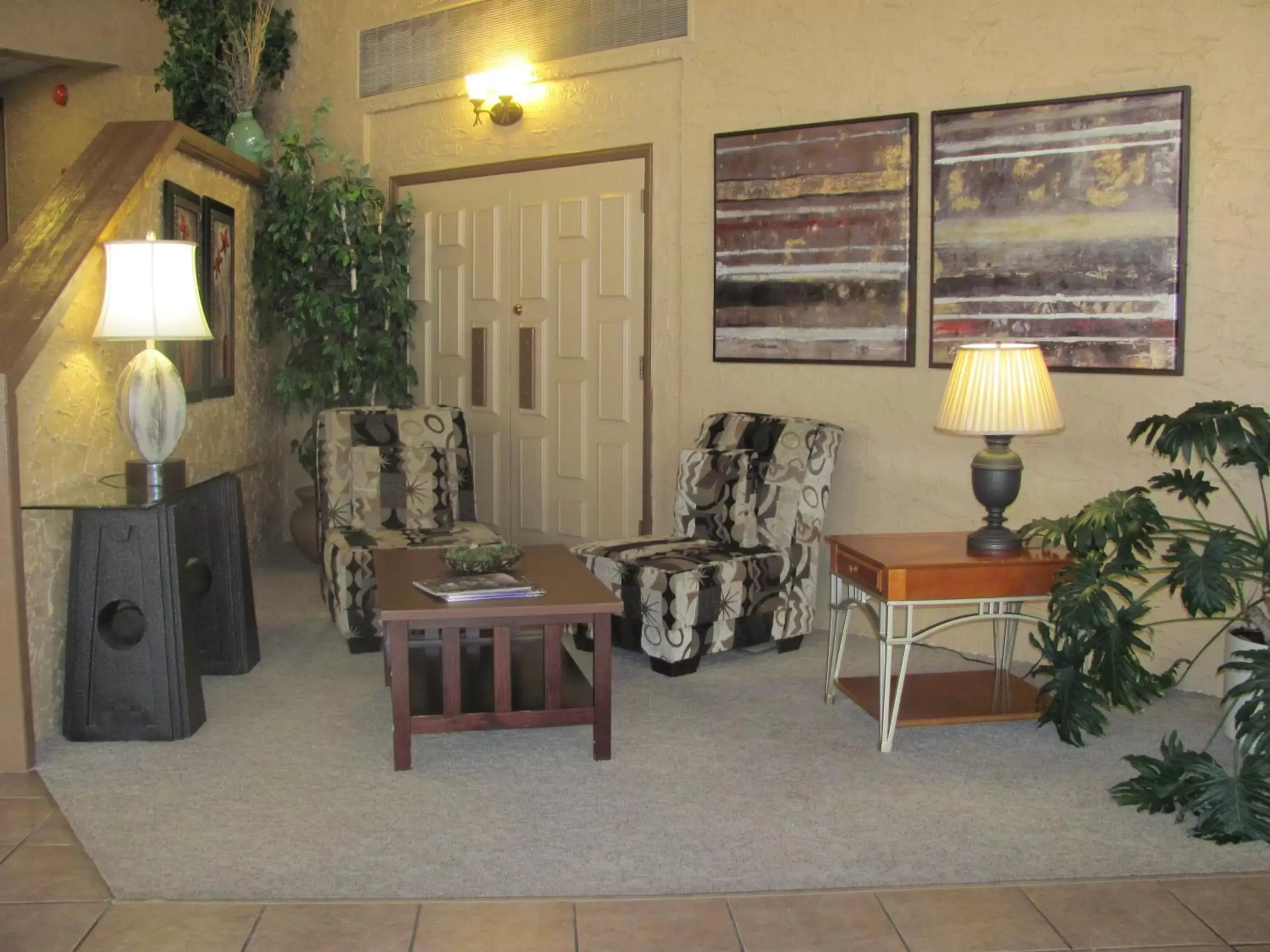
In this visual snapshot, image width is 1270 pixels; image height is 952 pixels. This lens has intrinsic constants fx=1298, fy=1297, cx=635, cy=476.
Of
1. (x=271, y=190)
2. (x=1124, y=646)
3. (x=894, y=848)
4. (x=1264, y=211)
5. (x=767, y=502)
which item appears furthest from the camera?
(x=271, y=190)

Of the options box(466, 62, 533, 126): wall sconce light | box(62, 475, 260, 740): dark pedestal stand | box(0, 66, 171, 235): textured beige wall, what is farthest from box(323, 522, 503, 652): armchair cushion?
box(0, 66, 171, 235): textured beige wall

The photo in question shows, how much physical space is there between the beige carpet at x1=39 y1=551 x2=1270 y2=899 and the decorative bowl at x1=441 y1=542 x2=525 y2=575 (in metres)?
0.49

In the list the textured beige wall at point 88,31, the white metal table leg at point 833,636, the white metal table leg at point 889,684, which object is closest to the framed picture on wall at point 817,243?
the white metal table leg at point 833,636

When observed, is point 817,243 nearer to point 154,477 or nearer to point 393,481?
point 393,481

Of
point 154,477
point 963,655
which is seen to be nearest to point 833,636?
point 963,655

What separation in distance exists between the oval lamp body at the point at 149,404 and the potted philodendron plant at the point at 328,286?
213cm

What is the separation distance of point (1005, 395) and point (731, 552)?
132 centimetres

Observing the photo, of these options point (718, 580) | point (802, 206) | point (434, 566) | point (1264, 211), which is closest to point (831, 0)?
point (802, 206)

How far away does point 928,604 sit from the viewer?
145 inches

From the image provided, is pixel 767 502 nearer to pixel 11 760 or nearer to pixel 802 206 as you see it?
pixel 802 206

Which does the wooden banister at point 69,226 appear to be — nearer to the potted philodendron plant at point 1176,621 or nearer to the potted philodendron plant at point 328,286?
the potted philodendron plant at point 328,286

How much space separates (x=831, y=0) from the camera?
4.93 metres

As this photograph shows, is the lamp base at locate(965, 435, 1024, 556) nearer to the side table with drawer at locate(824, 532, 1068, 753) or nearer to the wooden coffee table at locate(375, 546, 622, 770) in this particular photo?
the side table with drawer at locate(824, 532, 1068, 753)

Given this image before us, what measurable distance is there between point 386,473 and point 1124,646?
122 inches
